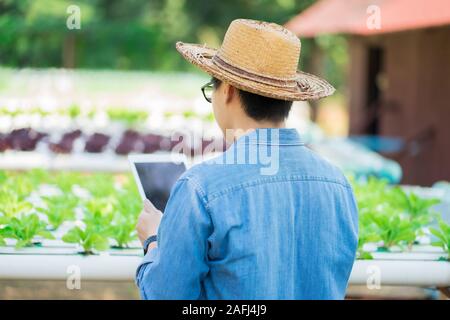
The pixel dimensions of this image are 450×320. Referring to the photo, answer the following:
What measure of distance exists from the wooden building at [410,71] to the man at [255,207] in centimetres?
602

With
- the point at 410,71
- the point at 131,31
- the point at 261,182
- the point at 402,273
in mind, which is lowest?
the point at 131,31

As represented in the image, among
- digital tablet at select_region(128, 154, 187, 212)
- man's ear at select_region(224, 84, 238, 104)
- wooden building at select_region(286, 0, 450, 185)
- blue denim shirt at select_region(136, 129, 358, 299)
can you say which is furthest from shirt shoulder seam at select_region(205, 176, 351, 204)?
wooden building at select_region(286, 0, 450, 185)

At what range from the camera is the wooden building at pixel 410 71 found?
9.09m

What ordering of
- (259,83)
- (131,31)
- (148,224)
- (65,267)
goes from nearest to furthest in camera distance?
(259,83) → (148,224) → (65,267) → (131,31)

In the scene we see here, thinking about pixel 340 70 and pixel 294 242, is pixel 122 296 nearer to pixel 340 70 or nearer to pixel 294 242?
pixel 294 242

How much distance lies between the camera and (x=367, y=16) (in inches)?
408

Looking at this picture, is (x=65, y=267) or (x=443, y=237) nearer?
(x=65, y=267)

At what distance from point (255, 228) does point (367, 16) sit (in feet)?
28.5

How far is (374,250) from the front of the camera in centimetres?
350

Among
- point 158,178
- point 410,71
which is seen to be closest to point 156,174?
point 158,178

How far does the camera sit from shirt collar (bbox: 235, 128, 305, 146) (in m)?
2.17

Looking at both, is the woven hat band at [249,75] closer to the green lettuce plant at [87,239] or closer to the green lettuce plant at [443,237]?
the green lettuce plant at [87,239]

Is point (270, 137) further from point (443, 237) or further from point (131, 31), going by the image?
point (131, 31)
